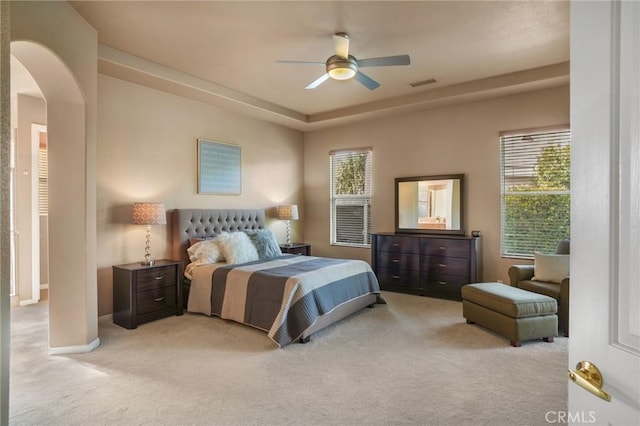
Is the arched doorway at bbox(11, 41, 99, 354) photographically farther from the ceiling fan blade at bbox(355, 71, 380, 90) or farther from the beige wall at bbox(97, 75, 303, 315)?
the ceiling fan blade at bbox(355, 71, 380, 90)

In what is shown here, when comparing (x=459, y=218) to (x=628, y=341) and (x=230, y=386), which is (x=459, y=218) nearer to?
(x=230, y=386)

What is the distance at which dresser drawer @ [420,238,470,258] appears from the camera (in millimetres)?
4945

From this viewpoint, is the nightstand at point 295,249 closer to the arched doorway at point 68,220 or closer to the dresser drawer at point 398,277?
the dresser drawer at point 398,277

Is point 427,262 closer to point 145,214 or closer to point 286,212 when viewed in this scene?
point 286,212

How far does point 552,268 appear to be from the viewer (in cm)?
Answer: 397

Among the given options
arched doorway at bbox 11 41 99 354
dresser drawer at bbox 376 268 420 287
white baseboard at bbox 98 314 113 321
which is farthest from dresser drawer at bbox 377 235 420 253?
arched doorway at bbox 11 41 99 354

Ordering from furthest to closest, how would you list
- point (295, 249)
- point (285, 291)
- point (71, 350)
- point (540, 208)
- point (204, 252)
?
point (295, 249)
point (540, 208)
point (204, 252)
point (285, 291)
point (71, 350)

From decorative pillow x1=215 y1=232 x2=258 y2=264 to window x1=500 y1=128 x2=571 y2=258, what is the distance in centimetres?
363

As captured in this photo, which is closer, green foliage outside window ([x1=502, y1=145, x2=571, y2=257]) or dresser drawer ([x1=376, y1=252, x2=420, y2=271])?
green foliage outside window ([x1=502, y1=145, x2=571, y2=257])

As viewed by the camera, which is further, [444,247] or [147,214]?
[444,247]

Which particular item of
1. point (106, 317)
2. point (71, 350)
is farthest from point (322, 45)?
point (106, 317)

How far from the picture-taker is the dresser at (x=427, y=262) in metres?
4.95

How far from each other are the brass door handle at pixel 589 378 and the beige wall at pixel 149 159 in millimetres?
4562

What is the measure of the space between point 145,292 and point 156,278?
7.6 inches
